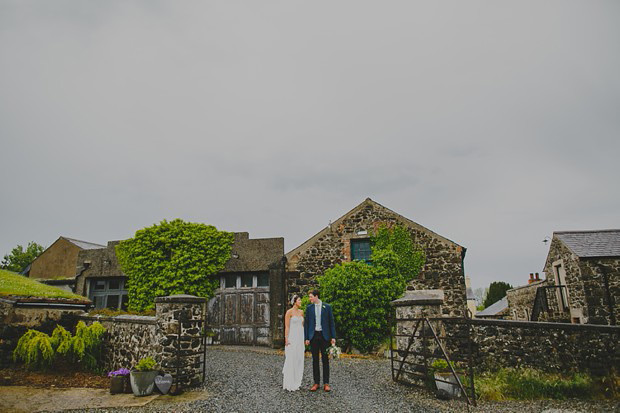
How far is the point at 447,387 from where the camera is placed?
701 cm

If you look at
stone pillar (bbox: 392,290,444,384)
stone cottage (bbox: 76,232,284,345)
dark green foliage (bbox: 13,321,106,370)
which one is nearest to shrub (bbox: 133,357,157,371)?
dark green foliage (bbox: 13,321,106,370)

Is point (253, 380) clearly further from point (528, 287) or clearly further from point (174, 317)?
point (528, 287)

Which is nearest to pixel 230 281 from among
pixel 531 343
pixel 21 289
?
pixel 21 289

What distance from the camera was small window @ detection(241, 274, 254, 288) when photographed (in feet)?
52.1

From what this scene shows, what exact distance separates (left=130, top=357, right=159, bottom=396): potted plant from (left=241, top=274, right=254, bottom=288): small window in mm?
8545

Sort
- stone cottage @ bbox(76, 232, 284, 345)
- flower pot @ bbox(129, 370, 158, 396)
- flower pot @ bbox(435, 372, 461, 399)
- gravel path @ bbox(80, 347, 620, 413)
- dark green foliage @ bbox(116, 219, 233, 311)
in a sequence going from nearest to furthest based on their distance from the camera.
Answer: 1. gravel path @ bbox(80, 347, 620, 413)
2. flower pot @ bbox(435, 372, 461, 399)
3. flower pot @ bbox(129, 370, 158, 396)
4. stone cottage @ bbox(76, 232, 284, 345)
5. dark green foliage @ bbox(116, 219, 233, 311)

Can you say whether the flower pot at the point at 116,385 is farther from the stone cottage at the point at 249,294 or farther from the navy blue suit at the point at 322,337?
the stone cottage at the point at 249,294

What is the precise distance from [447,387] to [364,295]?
19.8 feet

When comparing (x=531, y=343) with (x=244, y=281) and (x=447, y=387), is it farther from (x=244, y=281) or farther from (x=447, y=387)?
(x=244, y=281)

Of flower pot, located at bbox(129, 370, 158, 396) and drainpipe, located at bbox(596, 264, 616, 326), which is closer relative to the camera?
flower pot, located at bbox(129, 370, 158, 396)

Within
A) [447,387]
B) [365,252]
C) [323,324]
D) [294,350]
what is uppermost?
[365,252]

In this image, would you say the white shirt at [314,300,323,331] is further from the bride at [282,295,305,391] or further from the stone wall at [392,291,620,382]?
the stone wall at [392,291,620,382]

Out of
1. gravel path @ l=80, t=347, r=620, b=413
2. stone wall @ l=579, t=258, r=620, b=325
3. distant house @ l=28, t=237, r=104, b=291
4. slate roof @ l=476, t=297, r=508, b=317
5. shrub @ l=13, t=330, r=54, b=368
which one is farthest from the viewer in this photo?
slate roof @ l=476, t=297, r=508, b=317

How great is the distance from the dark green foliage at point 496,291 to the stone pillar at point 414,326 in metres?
31.8
